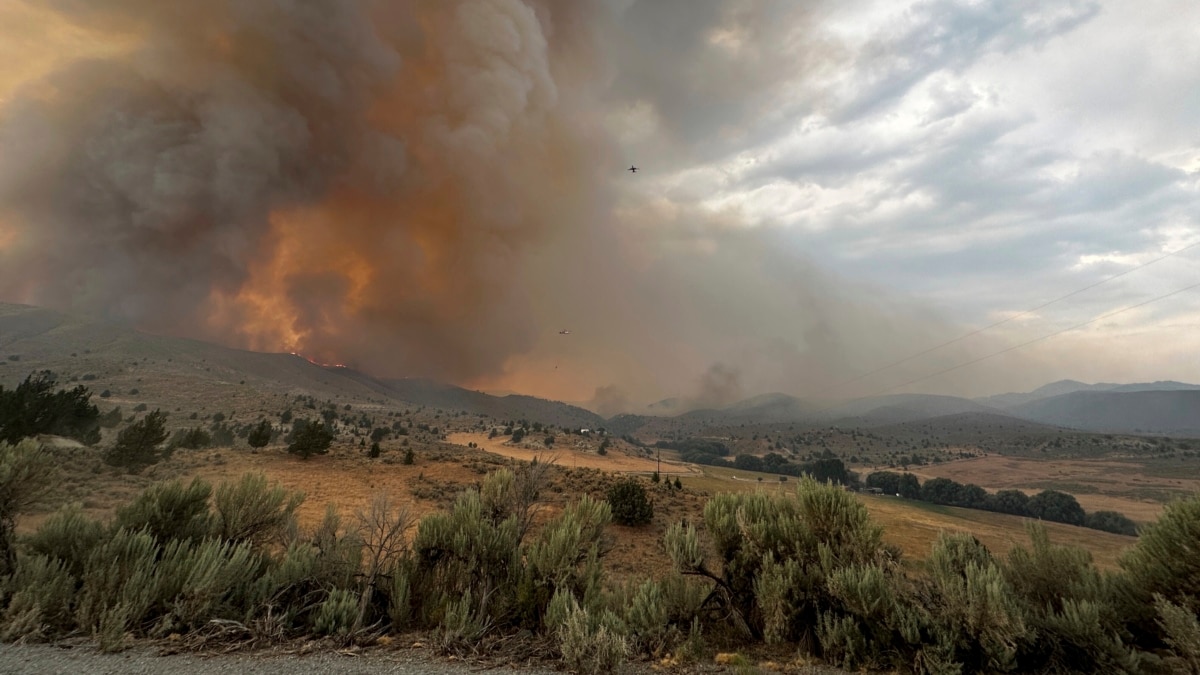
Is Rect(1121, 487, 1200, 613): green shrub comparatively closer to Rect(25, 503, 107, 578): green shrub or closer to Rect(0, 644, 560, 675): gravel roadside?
Rect(0, 644, 560, 675): gravel roadside

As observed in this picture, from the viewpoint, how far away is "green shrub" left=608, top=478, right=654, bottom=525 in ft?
80.9

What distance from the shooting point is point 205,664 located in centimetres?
498

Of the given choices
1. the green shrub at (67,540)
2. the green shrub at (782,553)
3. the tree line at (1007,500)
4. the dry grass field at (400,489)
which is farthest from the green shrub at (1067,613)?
the tree line at (1007,500)

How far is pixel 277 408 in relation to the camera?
61281 millimetres

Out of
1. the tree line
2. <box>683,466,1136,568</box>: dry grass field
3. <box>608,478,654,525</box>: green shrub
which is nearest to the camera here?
<box>608,478,654,525</box>: green shrub

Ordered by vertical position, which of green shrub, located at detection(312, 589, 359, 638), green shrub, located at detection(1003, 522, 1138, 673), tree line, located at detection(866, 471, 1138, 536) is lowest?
tree line, located at detection(866, 471, 1138, 536)

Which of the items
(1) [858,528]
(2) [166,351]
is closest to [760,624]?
(1) [858,528]

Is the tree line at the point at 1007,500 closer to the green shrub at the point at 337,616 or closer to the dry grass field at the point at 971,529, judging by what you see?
the dry grass field at the point at 971,529

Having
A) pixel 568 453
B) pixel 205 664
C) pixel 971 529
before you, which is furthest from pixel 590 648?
pixel 568 453

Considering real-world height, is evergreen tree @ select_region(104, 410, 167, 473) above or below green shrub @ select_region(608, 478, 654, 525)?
above

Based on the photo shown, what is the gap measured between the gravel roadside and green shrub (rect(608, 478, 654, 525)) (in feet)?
65.5

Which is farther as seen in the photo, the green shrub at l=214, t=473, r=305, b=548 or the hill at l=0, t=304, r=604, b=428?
the hill at l=0, t=304, r=604, b=428

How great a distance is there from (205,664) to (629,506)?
71.0 feet

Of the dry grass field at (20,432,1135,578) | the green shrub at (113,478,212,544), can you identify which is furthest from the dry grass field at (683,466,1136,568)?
the green shrub at (113,478,212,544)
